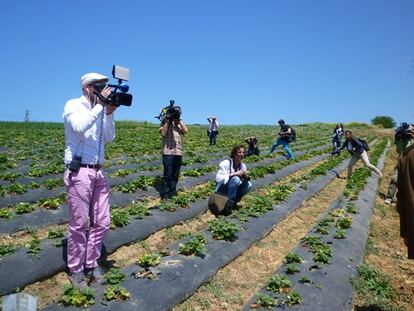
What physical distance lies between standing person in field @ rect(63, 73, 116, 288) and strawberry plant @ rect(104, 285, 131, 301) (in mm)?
375

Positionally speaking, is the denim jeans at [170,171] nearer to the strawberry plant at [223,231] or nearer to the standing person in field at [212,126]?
the strawberry plant at [223,231]

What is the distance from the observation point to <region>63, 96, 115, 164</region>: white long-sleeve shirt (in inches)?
183

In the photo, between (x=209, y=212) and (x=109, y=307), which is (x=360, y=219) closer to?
(x=209, y=212)

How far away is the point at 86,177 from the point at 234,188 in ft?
15.5

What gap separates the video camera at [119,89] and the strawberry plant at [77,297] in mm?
2166

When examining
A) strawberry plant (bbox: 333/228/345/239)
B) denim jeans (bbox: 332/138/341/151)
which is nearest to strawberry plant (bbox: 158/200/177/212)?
strawberry plant (bbox: 333/228/345/239)

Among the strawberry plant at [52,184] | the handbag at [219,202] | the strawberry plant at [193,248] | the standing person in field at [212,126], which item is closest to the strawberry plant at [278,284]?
the strawberry plant at [193,248]

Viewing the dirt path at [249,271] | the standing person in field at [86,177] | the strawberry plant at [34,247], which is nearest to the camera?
the standing person in field at [86,177]

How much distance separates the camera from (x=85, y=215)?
192 inches

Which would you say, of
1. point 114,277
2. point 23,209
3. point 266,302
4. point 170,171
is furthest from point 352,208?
point 23,209

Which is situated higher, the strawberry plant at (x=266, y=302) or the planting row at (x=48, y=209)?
the planting row at (x=48, y=209)

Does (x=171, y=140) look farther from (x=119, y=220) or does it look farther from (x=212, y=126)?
(x=212, y=126)

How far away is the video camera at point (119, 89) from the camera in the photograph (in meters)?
4.87

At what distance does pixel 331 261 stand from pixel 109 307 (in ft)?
12.1
